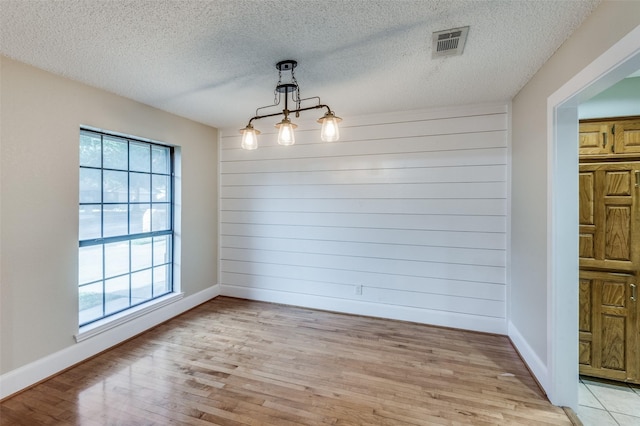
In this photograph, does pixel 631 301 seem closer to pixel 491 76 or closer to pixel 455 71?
pixel 491 76

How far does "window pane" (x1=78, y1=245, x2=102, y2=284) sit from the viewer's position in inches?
109

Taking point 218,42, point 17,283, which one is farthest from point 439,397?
point 17,283

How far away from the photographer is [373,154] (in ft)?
11.9

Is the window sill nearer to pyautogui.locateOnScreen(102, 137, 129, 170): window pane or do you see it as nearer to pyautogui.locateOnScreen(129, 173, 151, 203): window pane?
pyautogui.locateOnScreen(129, 173, 151, 203): window pane

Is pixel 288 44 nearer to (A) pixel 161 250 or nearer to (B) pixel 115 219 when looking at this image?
(B) pixel 115 219

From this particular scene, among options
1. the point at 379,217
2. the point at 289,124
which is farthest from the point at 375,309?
the point at 289,124

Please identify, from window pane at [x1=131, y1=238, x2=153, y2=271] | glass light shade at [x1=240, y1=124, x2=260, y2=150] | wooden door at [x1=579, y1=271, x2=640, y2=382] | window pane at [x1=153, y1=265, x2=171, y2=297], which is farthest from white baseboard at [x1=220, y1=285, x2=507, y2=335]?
glass light shade at [x1=240, y1=124, x2=260, y2=150]

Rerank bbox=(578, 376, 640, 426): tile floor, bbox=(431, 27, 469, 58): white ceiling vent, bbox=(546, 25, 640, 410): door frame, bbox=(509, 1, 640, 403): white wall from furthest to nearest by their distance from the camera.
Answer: bbox=(578, 376, 640, 426): tile floor < bbox=(546, 25, 640, 410): door frame < bbox=(431, 27, 469, 58): white ceiling vent < bbox=(509, 1, 640, 403): white wall

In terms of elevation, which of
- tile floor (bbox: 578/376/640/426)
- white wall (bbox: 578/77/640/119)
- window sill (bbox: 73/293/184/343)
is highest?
white wall (bbox: 578/77/640/119)

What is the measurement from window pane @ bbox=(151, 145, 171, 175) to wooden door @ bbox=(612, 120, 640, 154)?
4703 millimetres

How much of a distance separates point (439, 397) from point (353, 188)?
7.73 feet

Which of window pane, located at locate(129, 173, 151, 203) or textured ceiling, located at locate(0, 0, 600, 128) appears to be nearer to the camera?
textured ceiling, located at locate(0, 0, 600, 128)

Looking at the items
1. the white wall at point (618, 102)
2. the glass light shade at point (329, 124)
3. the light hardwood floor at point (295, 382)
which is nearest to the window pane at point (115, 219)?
the light hardwood floor at point (295, 382)

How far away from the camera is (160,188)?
3.67m
